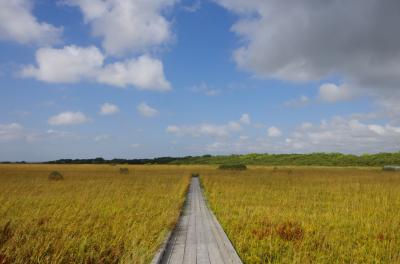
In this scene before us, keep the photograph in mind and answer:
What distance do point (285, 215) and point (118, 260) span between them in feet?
26.0

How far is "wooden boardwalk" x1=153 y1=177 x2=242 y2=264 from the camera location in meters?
7.73

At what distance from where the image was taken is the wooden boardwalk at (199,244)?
773 cm

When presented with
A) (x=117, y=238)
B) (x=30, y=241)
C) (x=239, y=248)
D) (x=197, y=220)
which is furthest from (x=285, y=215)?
(x=30, y=241)

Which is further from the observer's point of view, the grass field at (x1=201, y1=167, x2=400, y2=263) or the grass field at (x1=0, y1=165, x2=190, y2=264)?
the grass field at (x1=201, y1=167, x2=400, y2=263)

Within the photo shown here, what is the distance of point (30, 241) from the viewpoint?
7906 millimetres

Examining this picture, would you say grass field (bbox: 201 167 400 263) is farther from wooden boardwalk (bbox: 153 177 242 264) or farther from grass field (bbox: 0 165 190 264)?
grass field (bbox: 0 165 190 264)

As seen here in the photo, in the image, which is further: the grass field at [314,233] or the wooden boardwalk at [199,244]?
the grass field at [314,233]

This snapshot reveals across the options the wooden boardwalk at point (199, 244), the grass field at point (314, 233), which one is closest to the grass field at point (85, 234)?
the wooden boardwalk at point (199, 244)

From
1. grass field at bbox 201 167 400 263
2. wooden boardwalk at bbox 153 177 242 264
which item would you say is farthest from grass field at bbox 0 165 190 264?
grass field at bbox 201 167 400 263

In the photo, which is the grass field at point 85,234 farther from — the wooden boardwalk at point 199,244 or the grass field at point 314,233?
the grass field at point 314,233

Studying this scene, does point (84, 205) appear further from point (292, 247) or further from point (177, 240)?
point (292, 247)

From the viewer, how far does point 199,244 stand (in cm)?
918

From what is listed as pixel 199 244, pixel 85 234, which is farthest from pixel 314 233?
pixel 85 234

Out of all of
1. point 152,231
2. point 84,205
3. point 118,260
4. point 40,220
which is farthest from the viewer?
point 84,205
